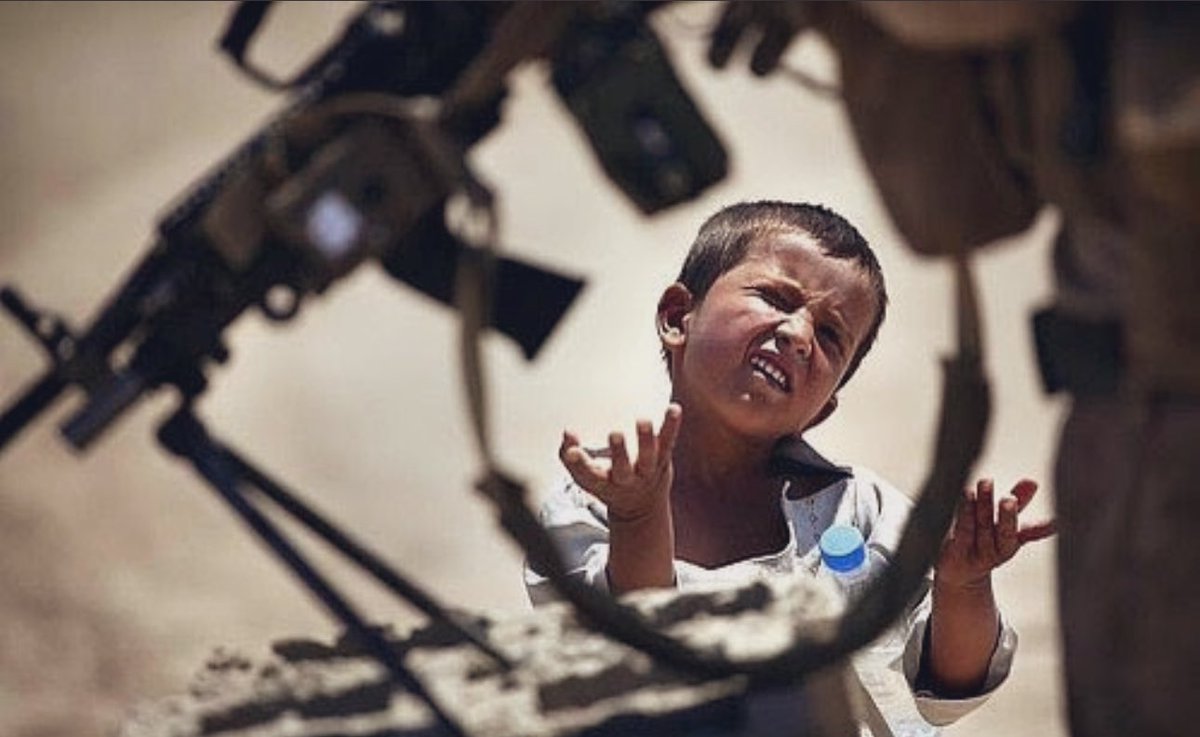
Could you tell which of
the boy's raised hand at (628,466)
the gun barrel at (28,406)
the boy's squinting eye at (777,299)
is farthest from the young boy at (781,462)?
the gun barrel at (28,406)

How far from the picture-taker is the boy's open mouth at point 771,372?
3.27 meters

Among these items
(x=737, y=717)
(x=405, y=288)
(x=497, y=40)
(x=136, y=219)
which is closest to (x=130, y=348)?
(x=405, y=288)

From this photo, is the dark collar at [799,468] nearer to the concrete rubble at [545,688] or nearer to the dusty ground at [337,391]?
the concrete rubble at [545,688]

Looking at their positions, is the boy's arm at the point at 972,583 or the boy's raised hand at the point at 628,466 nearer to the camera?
the boy's raised hand at the point at 628,466

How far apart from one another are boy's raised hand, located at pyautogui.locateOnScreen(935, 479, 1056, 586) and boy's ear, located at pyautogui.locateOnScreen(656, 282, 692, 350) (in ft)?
1.54

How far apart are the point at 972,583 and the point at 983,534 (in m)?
0.08

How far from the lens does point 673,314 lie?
3.46 meters

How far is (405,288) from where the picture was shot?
2561mm

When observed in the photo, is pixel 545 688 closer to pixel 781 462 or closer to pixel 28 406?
pixel 28 406

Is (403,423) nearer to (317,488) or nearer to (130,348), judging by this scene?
(317,488)

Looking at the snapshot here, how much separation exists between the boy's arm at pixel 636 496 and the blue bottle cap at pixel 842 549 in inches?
13.3

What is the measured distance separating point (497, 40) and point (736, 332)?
3.02 feet

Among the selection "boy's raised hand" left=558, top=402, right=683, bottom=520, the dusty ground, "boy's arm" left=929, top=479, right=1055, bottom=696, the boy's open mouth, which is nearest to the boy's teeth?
the boy's open mouth

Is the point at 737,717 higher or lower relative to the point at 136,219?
higher
